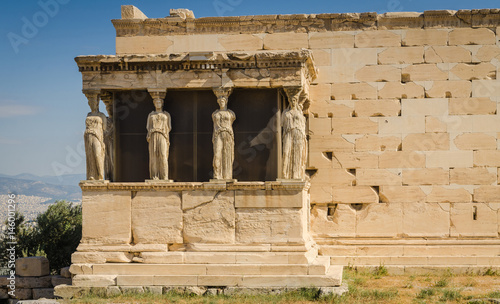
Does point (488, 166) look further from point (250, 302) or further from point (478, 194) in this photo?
point (250, 302)

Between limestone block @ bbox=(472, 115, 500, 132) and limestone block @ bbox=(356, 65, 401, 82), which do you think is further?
limestone block @ bbox=(356, 65, 401, 82)

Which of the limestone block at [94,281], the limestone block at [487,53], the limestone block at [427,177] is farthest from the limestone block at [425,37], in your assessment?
the limestone block at [94,281]

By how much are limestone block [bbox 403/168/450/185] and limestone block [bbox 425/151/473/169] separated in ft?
0.38

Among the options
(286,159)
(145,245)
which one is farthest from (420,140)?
(145,245)

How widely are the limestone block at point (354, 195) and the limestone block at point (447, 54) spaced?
9.44 ft

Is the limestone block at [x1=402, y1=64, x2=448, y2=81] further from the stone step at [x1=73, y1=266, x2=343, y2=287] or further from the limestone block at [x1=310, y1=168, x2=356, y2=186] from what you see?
the stone step at [x1=73, y1=266, x2=343, y2=287]

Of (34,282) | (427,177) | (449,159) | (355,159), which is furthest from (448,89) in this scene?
(34,282)

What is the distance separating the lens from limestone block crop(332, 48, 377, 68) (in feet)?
45.7

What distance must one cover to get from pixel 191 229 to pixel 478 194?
5778mm

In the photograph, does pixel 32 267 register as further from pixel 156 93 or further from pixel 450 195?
pixel 450 195

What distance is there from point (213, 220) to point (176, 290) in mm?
1338

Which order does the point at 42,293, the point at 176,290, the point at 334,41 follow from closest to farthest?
the point at 176,290, the point at 42,293, the point at 334,41

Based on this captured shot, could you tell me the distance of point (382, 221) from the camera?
1370 centimetres

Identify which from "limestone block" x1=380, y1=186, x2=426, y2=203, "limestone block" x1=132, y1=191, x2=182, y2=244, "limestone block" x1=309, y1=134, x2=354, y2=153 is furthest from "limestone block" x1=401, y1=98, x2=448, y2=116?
"limestone block" x1=132, y1=191, x2=182, y2=244
